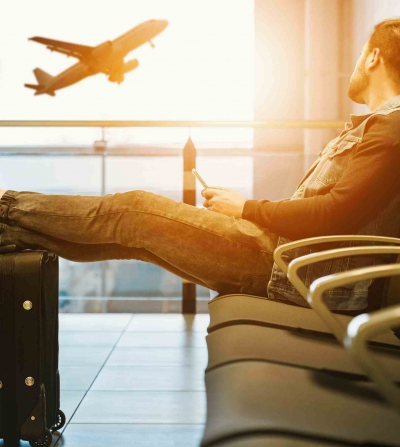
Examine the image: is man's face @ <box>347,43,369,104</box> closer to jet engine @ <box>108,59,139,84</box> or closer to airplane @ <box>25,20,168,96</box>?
airplane @ <box>25,20,168,96</box>

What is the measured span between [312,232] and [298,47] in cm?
532

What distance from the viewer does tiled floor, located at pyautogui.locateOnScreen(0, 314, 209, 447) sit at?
56.6 inches

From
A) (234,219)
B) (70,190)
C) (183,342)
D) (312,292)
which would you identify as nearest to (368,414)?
(312,292)

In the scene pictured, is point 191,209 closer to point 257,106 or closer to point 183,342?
point 183,342

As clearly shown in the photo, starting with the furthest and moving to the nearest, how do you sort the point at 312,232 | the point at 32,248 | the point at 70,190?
the point at 70,190 < the point at 32,248 < the point at 312,232

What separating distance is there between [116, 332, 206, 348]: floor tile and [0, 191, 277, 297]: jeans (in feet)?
2.96

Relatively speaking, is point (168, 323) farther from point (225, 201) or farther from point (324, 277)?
point (324, 277)

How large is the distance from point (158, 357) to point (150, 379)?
264mm

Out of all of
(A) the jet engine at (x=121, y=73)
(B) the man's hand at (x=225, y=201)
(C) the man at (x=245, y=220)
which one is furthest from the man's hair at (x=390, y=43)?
(A) the jet engine at (x=121, y=73)

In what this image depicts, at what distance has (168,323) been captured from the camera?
8.92ft

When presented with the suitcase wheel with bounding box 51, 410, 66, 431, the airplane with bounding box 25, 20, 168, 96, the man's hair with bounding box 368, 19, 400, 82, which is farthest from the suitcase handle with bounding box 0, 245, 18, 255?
the airplane with bounding box 25, 20, 168, 96

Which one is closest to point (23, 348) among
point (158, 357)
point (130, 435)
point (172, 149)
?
point (130, 435)

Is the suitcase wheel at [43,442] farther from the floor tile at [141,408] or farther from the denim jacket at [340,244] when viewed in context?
the denim jacket at [340,244]

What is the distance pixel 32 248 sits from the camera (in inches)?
58.1
